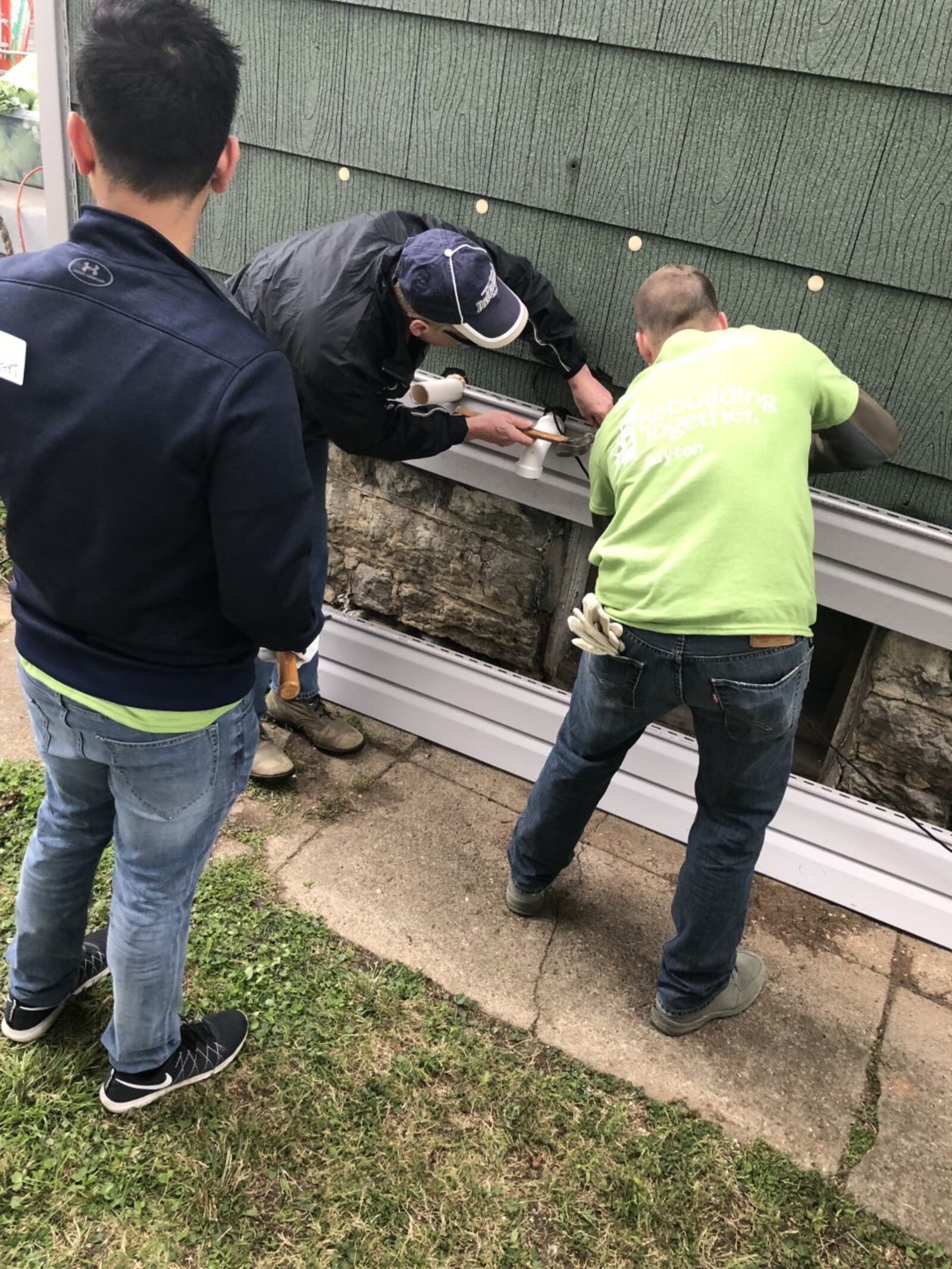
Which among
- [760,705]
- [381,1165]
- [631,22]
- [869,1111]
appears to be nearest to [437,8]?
[631,22]

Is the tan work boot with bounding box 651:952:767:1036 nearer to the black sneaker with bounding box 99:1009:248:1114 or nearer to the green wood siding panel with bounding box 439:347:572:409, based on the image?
the black sneaker with bounding box 99:1009:248:1114

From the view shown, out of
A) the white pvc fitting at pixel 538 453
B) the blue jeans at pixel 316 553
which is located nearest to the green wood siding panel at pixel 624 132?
the white pvc fitting at pixel 538 453

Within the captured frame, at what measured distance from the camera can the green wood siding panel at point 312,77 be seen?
2693mm

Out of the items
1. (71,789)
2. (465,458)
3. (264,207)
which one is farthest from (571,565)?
(71,789)

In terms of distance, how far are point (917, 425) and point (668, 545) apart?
882 millimetres

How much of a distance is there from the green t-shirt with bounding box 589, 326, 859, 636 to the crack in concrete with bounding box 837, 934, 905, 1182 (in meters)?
1.16

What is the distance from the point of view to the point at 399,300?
2.31m

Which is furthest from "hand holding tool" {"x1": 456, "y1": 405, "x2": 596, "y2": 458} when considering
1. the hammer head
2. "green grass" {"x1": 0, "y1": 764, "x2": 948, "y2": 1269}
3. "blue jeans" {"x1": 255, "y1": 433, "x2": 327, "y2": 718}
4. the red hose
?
the red hose

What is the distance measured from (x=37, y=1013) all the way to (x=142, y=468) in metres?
1.37

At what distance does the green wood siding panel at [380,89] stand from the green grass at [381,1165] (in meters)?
2.33

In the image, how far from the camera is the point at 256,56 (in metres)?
2.84

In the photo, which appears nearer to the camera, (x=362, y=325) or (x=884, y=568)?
(x=362, y=325)

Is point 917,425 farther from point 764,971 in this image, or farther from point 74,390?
point 74,390

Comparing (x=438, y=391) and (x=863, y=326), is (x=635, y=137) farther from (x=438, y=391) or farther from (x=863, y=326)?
(x=438, y=391)
